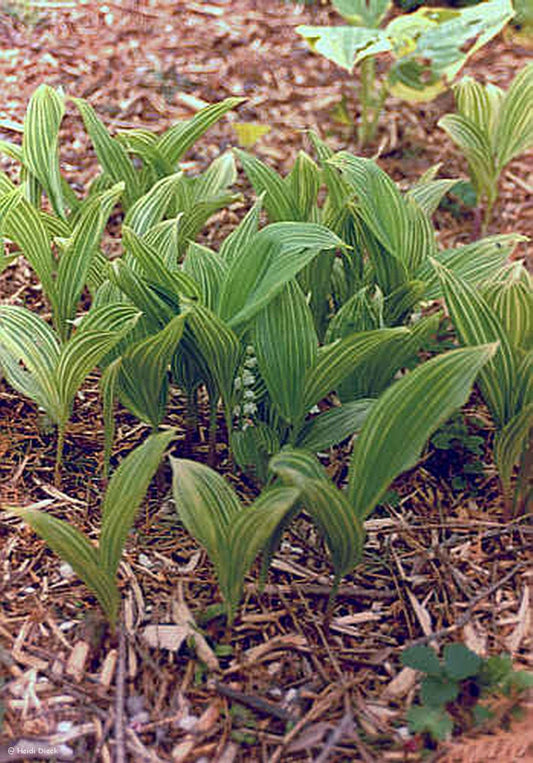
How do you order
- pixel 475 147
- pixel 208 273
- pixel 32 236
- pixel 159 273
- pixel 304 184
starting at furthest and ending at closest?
1. pixel 475 147
2. pixel 304 184
3. pixel 32 236
4. pixel 208 273
5. pixel 159 273

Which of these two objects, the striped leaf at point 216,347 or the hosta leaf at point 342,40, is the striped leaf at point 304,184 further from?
the hosta leaf at point 342,40

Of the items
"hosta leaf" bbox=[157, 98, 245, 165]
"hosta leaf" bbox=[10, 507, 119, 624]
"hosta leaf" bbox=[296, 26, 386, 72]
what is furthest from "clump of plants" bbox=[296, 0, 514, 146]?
"hosta leaf" bbox=[10, 507, 119, 624]

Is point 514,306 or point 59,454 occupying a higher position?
point 514,306

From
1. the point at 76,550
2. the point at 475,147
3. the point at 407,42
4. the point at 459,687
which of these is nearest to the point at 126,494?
the point at 76,550

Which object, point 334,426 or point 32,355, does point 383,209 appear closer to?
point 334,426

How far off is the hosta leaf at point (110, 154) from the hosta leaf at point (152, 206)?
190 mm

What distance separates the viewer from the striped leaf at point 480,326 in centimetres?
177

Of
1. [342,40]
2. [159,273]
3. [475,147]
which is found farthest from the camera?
[342,40]

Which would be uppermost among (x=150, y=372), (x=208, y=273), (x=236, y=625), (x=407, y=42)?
(x=407, y=42)

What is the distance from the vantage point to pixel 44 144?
85.5 inches

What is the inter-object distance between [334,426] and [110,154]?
936mm

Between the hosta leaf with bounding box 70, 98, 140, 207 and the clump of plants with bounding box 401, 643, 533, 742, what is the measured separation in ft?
4.31

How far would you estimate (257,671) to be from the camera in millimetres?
1606

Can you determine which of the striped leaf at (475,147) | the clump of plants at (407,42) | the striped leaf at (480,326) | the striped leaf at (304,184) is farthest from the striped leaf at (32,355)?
the clump of plants at (407,42)
